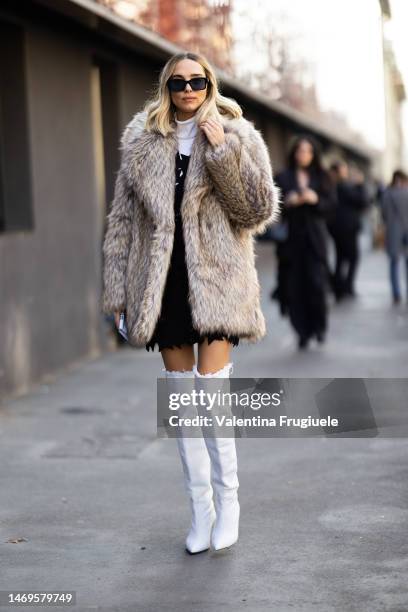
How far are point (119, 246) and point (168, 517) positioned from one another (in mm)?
1397

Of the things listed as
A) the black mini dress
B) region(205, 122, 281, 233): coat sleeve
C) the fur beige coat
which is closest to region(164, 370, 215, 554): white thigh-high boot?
the black mini dress

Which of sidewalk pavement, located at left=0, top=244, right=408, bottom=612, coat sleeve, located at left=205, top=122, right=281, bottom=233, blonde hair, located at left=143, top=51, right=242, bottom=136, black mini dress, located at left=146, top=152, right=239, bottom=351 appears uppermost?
blonde hair, located at left=143, top=51, right=242, bottom=136

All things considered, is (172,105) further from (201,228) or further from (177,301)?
(177,301)

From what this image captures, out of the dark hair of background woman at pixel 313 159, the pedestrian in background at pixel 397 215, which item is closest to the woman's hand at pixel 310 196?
the dark hair of background woman at pixel 313 159

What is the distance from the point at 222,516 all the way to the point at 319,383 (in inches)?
181

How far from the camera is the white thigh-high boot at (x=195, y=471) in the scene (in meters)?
5.06

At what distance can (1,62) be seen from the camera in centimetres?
989

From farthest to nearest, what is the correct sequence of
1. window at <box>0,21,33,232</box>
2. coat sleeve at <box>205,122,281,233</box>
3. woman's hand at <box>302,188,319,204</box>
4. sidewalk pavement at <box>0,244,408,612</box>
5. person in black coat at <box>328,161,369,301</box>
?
1. person in black coat at <box>328,161,369,301</box>
2. woman's hand at <box>302,188,319,204</box>
3. window at <box>0,21,33,232</box>
4. coat sleeve at <box>205,122,281,233</box>
5. sidewalk pavement at <box>0,244,408,612</box>

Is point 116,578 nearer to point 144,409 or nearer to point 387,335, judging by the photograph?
point 144,409

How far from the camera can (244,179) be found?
492cm

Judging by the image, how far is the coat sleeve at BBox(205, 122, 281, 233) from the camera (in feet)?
16.0

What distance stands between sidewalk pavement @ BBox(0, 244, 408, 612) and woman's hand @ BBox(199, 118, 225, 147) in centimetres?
165

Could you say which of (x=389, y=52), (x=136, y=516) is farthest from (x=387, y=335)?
(x=389, y=52)

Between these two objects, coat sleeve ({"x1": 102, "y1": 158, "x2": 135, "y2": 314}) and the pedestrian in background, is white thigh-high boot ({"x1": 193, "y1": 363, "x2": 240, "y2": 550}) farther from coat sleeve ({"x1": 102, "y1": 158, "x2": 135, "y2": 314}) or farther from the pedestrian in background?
the pedestrian in background
